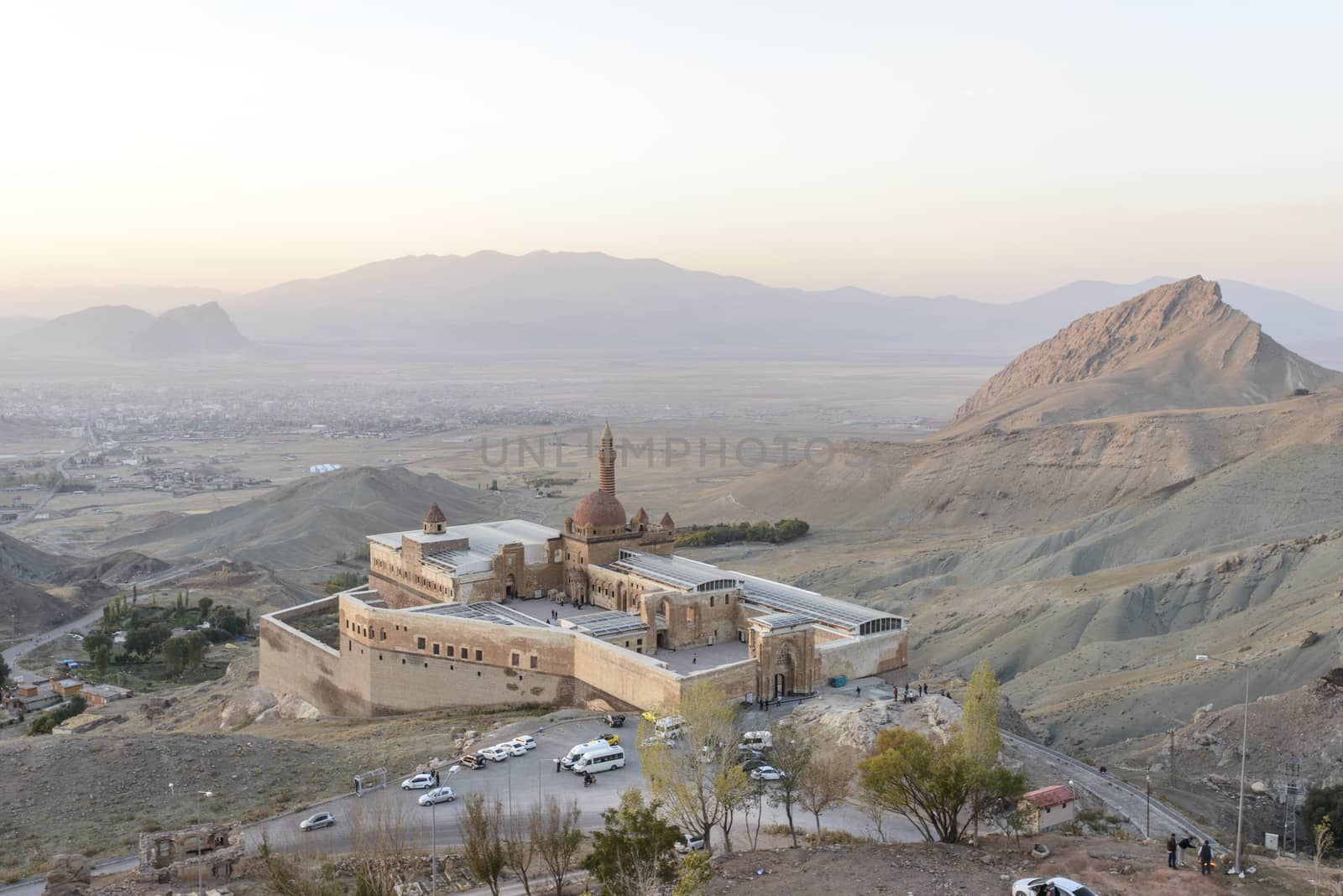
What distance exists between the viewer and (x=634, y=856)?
77.4ft

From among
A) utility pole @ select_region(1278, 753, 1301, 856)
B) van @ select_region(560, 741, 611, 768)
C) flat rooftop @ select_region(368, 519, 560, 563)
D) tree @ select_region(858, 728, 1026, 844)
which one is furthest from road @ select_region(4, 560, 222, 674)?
utility pole @ select_region(1278, 753, 1301, 856)

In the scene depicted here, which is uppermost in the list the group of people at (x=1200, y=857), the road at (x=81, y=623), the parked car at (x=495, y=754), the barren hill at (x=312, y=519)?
the group of people at (x=1200, y=857)

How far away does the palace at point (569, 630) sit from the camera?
146 ft

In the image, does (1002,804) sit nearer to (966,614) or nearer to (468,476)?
(966,614)

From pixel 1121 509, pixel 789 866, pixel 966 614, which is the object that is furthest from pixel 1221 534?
pixel 789 866

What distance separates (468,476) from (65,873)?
137 m

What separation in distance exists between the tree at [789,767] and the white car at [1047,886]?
631 cm

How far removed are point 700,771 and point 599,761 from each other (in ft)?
26.1

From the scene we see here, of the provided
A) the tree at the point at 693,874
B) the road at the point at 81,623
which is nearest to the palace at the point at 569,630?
the tree at the point at 693,874

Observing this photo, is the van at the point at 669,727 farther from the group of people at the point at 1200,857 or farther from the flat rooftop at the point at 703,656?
the group of people at the point at 1200,857

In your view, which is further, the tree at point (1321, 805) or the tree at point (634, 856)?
the tree at point (1321, 805)

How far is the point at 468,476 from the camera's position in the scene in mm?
162750

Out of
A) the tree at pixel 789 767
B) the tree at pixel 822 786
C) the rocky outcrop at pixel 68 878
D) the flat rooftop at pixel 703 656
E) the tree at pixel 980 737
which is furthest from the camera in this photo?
the flat rooftop at pixel 703 656

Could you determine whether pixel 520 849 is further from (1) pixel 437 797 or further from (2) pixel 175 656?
(2) pixel 175 656
